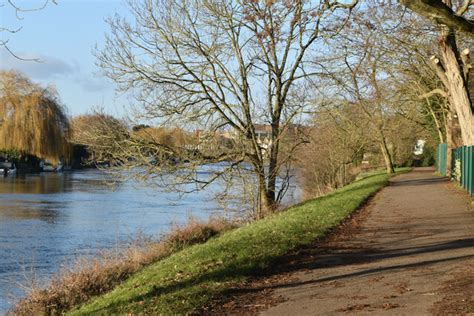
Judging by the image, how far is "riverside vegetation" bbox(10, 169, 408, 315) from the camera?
8.94m

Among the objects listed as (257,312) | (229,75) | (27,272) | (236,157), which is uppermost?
(229,75)

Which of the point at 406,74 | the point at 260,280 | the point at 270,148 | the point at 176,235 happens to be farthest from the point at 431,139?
the point at 260,280

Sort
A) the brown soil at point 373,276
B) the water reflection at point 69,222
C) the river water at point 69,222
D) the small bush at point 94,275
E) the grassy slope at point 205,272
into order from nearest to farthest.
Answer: the brown soil at point 373,276 → the grassy slope at point 205,272 → the small bush at point 94,275 → the river water at point 69,222 → the water reflection at point 69,222

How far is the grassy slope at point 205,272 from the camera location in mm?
8578

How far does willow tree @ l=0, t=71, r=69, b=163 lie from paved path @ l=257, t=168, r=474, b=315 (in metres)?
47.7

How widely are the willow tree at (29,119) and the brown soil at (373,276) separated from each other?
158ft

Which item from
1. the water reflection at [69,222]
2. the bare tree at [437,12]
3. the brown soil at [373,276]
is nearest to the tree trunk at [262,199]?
the water reflection at [69,222]

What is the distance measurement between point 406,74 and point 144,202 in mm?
15145

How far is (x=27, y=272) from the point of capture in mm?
16156

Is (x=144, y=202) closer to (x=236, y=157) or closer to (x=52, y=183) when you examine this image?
(x=236, y=157)

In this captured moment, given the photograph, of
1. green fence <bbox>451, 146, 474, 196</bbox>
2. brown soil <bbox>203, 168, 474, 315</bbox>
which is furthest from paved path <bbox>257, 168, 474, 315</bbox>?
green fence <bbox>451, 146, 474, 196</bbox>

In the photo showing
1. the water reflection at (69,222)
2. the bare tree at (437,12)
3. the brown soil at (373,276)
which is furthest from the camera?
the water reflection at (69,222)

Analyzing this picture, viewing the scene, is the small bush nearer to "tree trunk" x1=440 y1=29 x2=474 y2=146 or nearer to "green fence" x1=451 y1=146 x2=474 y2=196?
"tree trunk" x1=440 y1=29 x2=474 y2=146

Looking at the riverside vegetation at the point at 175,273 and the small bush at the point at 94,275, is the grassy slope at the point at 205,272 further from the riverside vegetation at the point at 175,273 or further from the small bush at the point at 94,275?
the small bush at the point at 94,275
